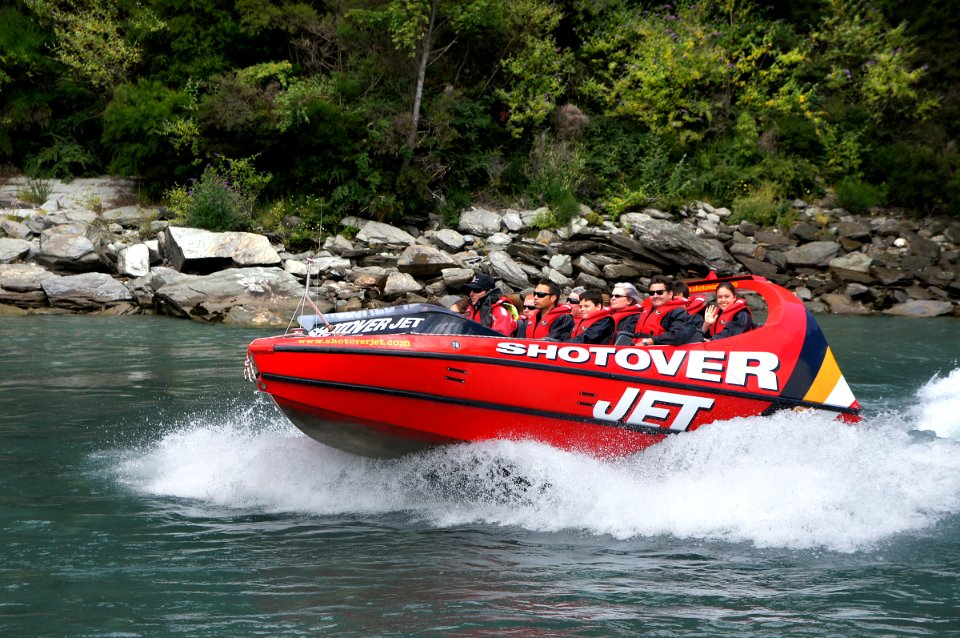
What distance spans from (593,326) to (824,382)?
184cm

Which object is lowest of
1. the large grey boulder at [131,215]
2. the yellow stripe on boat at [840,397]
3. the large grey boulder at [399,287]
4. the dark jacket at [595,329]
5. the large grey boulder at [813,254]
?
the large grey boulder at [399,287]

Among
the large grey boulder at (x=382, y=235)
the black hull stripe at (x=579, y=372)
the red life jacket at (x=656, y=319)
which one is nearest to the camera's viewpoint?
the black hull stripe at (x=579, y=372)

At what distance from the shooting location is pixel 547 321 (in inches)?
300

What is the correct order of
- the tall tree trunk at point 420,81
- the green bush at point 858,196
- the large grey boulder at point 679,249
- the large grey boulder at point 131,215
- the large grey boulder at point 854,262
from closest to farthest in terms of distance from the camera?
the large grey boulder at point 679,249 < the large grey boulder at point 854,262 < the large grey boulder at point 131,215 < the tall tree trunk at point 420,81 < the green bush at point 858,196

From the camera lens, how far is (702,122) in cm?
2392

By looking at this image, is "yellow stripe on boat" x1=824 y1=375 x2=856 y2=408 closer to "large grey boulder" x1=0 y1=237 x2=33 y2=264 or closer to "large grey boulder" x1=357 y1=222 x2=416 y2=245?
"large grey boulder" x1=357 y1=222 x2=416 y2=245

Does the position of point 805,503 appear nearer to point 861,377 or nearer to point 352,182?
point 861,377

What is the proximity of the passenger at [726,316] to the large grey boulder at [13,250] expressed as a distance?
15.4 meters

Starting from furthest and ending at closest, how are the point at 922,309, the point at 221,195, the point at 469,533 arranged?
the point at 221,195 → the point at 922,309 → the point at 469,533

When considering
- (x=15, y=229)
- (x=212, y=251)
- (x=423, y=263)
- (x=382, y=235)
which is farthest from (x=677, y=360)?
(x=15, y=229)

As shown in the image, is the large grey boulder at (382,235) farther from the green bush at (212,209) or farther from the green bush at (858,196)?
the green bush at (858,196)

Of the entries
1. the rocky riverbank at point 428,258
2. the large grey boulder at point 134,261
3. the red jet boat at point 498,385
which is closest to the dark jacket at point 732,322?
the red jet boat at point 498,385

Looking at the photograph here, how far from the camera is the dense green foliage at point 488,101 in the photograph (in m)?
21.2

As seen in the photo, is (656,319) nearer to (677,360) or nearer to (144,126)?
(677,360)
